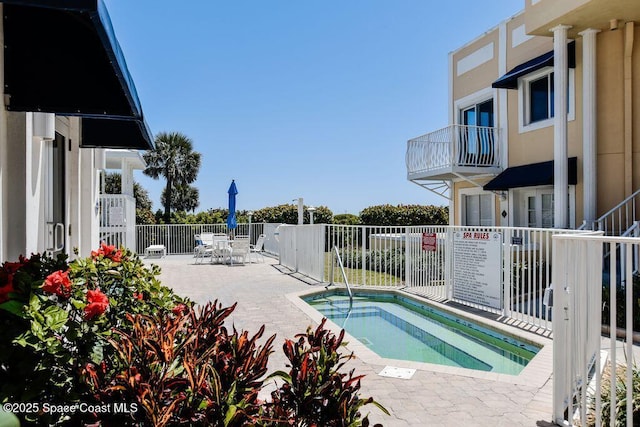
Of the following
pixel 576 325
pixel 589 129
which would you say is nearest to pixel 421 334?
pixel 576 325

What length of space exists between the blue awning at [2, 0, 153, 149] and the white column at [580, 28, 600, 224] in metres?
10.8

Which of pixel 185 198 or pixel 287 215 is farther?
pixel 185 198

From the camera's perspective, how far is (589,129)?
1137 cm

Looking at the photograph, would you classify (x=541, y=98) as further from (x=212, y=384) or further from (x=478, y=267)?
(x=212, y=384)

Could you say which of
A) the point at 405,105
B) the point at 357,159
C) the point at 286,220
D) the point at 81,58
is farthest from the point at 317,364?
the point at 357,159

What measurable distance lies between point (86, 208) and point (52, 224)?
195 centimetres

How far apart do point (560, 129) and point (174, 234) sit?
18505mm

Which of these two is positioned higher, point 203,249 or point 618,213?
point 618,213

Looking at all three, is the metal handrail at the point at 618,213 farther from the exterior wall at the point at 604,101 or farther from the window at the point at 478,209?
the window at the point at 478,209

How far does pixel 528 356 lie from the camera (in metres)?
6.57

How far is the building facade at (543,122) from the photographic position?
10992 millimetres

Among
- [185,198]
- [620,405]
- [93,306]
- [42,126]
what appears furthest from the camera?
[185,198]

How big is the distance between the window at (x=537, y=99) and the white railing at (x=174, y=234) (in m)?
14.0

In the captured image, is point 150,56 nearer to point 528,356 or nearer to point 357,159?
point 528,356
